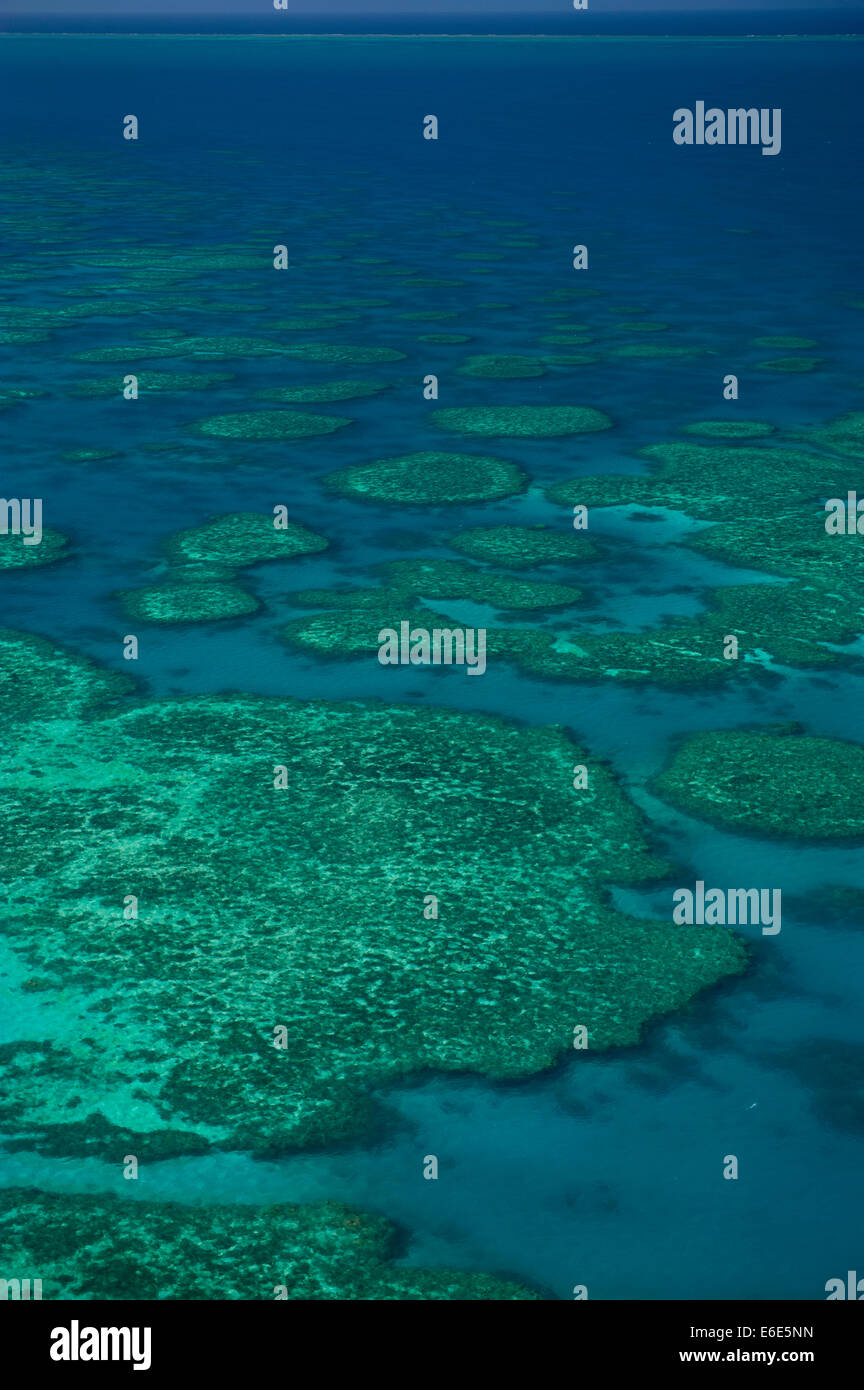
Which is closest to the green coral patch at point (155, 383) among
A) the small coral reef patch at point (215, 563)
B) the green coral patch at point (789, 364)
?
the small coral reef patch at point (215, 563)

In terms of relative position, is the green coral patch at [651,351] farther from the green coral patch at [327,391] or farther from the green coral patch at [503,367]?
the green coral patch at [327,391]

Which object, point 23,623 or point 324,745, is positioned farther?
point 23,623

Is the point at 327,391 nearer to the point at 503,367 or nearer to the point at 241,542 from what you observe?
the point at 503,367

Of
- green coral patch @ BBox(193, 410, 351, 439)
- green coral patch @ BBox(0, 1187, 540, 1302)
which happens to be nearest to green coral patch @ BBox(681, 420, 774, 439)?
green coral patch @ BBox(193, 410, 351, 439)

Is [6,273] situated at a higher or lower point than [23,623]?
higher

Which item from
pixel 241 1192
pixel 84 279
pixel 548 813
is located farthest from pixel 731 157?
pixel 241 1192

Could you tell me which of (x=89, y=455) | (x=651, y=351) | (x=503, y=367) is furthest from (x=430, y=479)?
(x=651, y=351)

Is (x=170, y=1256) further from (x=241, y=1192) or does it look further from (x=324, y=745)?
(x=324, y=745)
